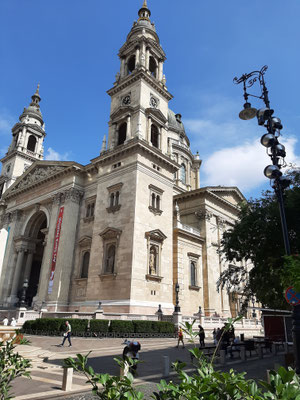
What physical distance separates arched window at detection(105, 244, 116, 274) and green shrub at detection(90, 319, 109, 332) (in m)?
6.68

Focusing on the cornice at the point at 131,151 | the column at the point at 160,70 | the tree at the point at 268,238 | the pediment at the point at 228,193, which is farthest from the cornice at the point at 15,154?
the tree at the point at 268,238

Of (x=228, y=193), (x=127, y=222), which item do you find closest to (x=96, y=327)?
(x=127, y=222)

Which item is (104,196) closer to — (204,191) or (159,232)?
(159,232)

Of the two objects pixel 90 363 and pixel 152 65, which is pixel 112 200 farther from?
pixel 152 65

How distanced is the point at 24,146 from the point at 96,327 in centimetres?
4208

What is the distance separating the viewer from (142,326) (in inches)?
819

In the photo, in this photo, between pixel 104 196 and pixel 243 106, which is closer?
pixel 243 106

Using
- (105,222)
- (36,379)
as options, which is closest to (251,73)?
(36,379)

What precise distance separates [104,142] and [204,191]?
12.9 m

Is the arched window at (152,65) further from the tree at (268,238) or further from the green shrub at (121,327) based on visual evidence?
the green shrub at (121,327)

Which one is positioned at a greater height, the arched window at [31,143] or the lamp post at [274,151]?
the arched window at [31,143]

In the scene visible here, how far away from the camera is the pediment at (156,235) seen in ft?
88.3

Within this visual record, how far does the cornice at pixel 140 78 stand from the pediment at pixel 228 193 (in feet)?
41.1

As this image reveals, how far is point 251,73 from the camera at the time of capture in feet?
39.5
